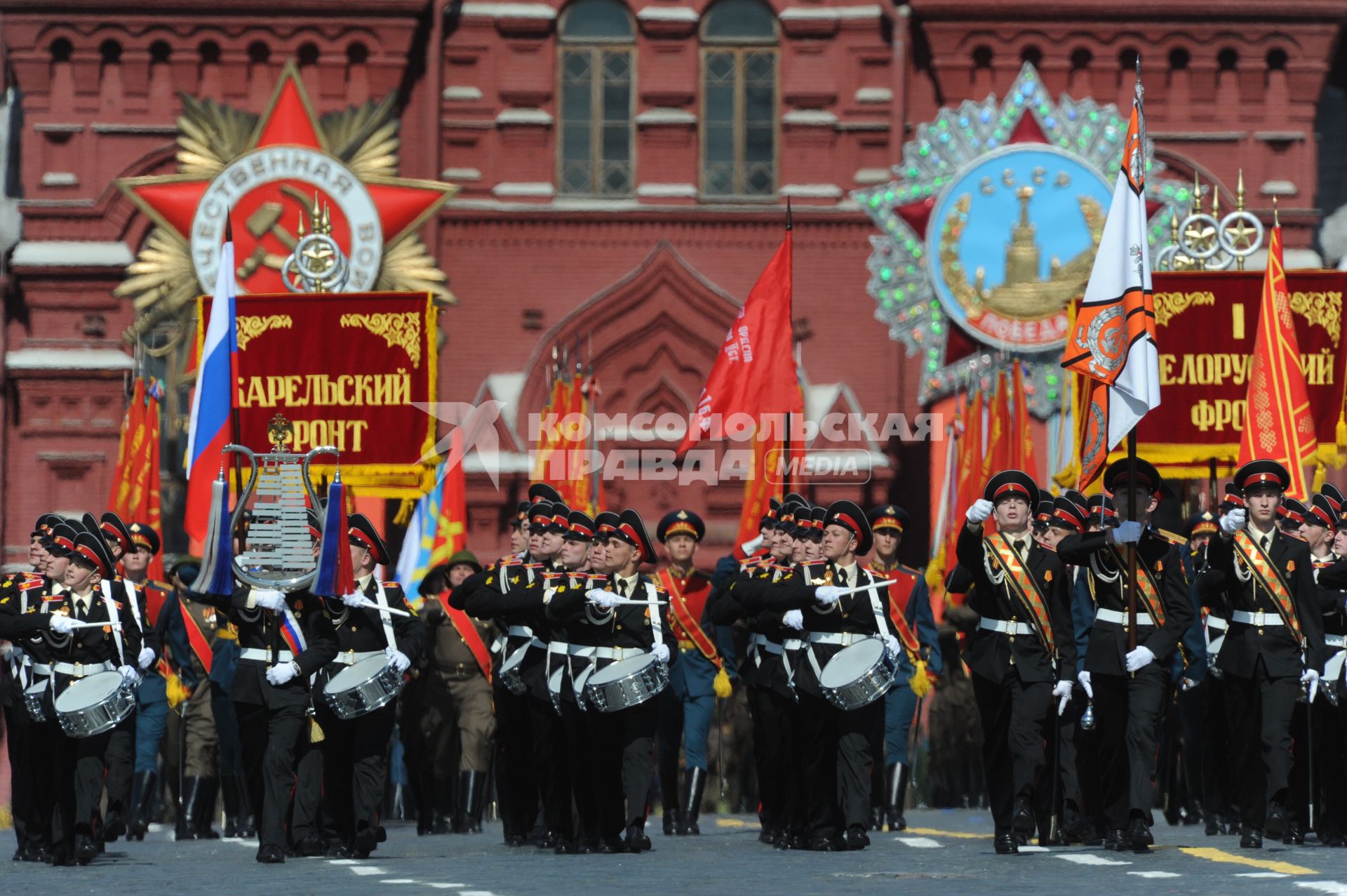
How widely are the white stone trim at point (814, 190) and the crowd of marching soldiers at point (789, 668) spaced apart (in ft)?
34.3

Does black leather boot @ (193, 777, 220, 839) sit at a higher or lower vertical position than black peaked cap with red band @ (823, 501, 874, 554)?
lower

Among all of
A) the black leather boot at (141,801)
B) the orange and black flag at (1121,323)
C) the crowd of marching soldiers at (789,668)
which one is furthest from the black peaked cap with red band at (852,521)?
the black leather boot at (141,801)

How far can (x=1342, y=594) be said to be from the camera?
49.5ft

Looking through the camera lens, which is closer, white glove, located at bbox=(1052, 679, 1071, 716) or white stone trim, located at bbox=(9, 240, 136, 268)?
white glove, located at bbox=(1052, 679, 1071, 716)

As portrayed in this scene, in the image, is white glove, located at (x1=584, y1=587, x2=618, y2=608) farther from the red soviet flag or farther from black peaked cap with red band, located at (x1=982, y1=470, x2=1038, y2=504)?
the red soviet flag

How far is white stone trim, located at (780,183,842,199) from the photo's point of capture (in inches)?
1029

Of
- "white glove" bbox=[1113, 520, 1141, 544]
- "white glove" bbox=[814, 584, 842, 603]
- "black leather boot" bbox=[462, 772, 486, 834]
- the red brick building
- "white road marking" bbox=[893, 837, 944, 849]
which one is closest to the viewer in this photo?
"white glove" bbox=[1113, 520, 1141, 544]

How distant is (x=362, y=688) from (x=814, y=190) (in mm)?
12312

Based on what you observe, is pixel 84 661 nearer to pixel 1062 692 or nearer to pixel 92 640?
pixel 92 640

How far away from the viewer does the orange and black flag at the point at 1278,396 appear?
58.9 feet

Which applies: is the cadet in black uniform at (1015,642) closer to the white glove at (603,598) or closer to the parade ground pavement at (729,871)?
the parade ground pavement at (729,871)

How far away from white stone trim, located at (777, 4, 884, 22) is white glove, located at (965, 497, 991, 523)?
43.2 ft

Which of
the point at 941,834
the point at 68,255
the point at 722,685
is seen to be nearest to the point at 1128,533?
the point at 941,834

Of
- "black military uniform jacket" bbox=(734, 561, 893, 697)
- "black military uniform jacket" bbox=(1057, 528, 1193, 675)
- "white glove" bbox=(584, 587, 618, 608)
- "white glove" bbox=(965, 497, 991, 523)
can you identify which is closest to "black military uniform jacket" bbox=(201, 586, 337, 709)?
"white glove" bbox=(584, 587, 618, 608)
